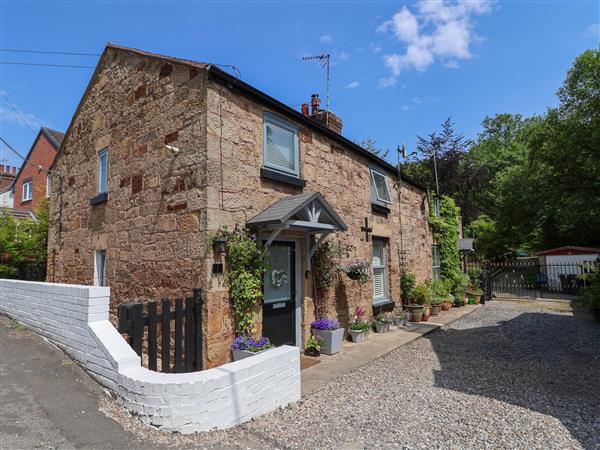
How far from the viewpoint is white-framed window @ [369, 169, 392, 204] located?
31.9 ft

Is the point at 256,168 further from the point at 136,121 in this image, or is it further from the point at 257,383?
the point at 257,383

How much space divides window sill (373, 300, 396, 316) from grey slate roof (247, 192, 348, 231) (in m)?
3.59

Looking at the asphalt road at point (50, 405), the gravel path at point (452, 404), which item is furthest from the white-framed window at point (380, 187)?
the asphalt road at point (50, 405)

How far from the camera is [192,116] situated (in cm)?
559

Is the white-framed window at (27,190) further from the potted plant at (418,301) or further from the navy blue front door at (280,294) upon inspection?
the potted plant at (418,301)

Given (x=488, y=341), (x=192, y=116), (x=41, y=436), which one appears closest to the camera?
(x=41, y=436)

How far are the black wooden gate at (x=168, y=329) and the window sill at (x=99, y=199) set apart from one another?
3.74 m

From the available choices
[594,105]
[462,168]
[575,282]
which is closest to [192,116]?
[575,282]

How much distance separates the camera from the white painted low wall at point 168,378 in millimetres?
3465

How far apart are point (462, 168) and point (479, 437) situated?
27259 millimetres

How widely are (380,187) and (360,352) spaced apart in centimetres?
509

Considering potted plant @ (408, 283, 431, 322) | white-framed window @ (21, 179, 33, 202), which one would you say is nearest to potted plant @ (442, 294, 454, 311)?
potted plant @ (408, 283, 431, 322)

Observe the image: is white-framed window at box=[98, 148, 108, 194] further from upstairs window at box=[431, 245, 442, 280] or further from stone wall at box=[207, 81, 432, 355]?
upstairs window at box=[431, 245, 442, 280]

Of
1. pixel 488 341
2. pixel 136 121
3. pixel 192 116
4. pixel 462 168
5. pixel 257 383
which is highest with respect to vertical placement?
pixel 462 168
